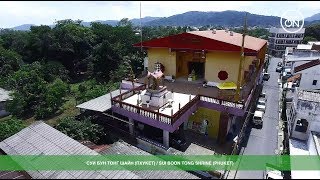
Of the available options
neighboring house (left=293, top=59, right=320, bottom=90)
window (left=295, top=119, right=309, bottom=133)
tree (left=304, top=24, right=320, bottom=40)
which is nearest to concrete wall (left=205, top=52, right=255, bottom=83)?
window (left=295, top=119, right=309, bottom=133)

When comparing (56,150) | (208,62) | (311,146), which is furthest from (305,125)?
(56,150)

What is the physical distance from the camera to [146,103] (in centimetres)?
2080

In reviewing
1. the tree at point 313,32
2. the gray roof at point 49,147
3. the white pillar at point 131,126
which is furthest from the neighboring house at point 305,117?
the tree at point 313,32

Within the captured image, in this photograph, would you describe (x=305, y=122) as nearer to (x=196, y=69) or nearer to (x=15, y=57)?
(x=196, y=69)

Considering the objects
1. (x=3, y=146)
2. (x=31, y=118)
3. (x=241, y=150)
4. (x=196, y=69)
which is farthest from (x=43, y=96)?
(x=241, y=150)

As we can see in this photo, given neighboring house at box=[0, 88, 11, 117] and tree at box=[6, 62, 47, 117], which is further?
neighboring house at box=[0, 88, 11, 117]

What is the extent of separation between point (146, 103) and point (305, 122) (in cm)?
1457

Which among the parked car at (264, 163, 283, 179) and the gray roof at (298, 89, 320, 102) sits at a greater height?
the gray roof at (298, 89, 320, 102)

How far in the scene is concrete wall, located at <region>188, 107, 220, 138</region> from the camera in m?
21.1

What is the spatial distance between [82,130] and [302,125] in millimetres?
19400

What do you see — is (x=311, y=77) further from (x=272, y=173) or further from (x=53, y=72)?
(x=53, y=72)

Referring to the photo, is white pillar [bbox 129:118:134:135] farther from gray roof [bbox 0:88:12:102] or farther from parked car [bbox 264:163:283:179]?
gray roof [bbox 0:88:12:102]

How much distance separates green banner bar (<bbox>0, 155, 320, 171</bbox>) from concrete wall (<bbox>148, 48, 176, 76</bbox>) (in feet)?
39.6

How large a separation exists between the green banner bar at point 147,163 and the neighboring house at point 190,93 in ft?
9.31
